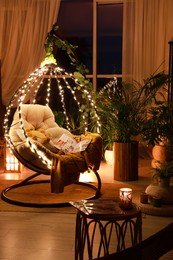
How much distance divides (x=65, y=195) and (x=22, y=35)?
304cm

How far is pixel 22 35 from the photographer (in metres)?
6.32

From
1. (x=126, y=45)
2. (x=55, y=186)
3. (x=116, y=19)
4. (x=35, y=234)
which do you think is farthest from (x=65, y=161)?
(x=116, y=19)

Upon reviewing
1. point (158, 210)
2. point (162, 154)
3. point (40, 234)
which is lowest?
point (40, 234)

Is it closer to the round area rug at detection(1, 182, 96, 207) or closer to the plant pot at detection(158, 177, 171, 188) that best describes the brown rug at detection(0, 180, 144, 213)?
the round area rug at detection(1, 182, 96, 207)

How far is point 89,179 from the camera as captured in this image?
477 centimetres

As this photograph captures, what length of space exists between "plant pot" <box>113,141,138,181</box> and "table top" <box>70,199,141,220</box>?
214 centimetres

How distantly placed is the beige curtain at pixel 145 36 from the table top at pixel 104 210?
3.76 m

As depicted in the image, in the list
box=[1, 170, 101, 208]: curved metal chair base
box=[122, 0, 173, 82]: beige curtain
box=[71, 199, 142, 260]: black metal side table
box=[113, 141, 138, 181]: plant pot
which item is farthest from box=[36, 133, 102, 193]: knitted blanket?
box=[122, 0, 173, 82]: beige curtain

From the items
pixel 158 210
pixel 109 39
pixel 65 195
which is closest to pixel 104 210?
pixel 158 210

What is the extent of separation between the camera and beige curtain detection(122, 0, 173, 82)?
19.6ft

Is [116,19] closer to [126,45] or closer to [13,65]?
[126,45]

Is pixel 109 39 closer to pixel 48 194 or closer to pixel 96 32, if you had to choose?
pixel 96 32

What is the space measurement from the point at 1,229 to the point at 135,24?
3830 mm

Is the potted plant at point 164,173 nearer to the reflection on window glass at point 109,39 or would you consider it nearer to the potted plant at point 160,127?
the potted plant at point 160,127
